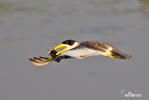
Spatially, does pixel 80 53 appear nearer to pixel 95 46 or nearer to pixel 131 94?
pixel 95 46

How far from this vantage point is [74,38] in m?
9.99

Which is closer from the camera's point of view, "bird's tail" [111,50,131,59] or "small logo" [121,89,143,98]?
"small logo" [121,89,143,98]

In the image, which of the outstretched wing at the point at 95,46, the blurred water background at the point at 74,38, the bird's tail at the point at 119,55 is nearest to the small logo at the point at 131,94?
the blurred water background at the point at 74,38

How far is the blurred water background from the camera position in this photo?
7.16 m

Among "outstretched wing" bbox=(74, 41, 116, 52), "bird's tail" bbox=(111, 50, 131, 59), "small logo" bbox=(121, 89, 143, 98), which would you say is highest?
"outstretched wing" bbox=(74, 41, 116, 52)

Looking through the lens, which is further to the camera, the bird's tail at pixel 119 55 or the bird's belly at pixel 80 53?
the bird's tail at pixel 119 55

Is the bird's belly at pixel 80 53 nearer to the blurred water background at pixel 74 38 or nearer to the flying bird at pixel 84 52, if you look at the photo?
the flying bird at pixel 84 52

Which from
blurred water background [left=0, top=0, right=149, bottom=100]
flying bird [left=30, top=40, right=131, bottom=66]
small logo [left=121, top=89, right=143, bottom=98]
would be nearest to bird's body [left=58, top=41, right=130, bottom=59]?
flying bird [left=30, top=40, right=131, bottom=66]

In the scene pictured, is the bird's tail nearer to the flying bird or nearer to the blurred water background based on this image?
the flying bird

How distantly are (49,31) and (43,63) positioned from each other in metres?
3.03

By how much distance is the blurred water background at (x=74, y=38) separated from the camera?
7164 millimetres

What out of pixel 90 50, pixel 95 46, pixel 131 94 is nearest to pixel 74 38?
pixel 95 46

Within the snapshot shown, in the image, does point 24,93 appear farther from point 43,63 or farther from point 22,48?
point 22,48

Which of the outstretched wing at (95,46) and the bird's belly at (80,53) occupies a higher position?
Answer: the outstretched wing at (95,46)
